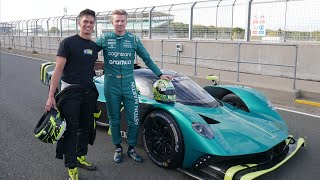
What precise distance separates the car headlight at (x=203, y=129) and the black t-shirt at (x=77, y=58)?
1.30 meters

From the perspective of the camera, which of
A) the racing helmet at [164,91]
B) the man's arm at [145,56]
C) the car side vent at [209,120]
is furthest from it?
the man's arm at [145,56]

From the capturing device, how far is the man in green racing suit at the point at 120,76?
14.2 ft

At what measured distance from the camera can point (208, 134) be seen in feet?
12.6

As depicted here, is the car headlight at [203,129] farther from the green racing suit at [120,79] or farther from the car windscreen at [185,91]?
the green racing suit at [120,79]

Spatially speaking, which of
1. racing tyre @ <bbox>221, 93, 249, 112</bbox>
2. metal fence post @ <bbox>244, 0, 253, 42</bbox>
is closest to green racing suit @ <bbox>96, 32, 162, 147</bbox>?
racing tyre @ <bbox>221, 93, 249, 112</bbox>

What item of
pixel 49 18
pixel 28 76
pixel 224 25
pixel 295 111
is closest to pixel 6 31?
pixel 49 18

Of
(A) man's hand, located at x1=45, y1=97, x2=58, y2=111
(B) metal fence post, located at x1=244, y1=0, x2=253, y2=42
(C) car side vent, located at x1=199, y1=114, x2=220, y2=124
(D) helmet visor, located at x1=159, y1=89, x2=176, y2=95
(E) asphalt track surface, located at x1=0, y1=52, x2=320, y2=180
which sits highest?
(B) metal fence post, located at x1=244, y1=0, x2=253, y2=42

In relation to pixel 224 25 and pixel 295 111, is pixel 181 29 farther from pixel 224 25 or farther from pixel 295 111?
pixel 295 111

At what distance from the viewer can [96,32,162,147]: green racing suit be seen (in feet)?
14.3

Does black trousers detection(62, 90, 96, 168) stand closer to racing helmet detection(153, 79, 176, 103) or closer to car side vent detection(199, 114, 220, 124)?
racing helmet detection(153, 79, 176, 103)

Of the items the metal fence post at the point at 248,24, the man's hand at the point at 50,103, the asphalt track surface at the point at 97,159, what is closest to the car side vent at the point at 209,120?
the asphalt track surface at the point at 97,159

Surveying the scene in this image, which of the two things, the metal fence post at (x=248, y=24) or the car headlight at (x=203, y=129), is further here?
the metal fence post at (x=248, y=24)

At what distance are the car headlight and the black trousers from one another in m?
1.21

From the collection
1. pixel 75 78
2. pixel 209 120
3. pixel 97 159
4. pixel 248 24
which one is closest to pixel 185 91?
pixel 209 120
